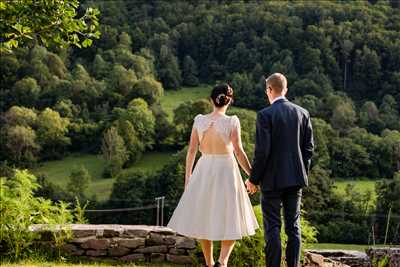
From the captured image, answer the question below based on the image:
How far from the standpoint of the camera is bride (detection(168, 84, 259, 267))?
14.3 feet

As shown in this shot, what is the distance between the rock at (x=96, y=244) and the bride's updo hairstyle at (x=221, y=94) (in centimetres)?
215

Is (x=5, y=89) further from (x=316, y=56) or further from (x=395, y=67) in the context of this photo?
(x=395, y=67)

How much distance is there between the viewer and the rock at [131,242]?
228 inches

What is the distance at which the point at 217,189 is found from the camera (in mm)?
4375

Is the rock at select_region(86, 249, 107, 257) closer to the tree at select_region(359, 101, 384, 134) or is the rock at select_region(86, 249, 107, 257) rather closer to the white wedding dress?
the white wedding dress

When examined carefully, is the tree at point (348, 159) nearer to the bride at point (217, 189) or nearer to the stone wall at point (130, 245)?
the stone wall at point (130, 245)

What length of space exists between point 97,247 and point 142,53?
72.0m

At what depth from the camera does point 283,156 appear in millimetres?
3934

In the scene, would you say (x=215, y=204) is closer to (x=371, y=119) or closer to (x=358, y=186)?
(x=358, y=186)

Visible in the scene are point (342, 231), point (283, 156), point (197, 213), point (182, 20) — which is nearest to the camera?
point (283, 156)

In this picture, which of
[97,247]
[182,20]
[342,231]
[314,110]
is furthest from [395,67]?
[97,247]

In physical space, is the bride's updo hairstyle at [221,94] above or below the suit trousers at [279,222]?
above

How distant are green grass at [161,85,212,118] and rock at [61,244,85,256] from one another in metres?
56.4

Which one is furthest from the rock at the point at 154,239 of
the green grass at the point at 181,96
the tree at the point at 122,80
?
the tree at the point at 122,80
